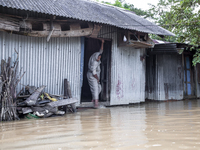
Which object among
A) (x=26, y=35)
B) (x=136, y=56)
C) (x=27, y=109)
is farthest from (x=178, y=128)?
(x=136, y=56)

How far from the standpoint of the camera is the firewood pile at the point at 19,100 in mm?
5480

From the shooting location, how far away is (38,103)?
609cm

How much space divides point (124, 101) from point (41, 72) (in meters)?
4.07

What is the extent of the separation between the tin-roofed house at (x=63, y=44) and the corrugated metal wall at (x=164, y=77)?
2.46 meters

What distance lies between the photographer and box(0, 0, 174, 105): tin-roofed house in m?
6.34

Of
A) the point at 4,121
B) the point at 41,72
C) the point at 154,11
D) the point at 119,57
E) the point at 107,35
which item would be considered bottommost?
the point at 4,121

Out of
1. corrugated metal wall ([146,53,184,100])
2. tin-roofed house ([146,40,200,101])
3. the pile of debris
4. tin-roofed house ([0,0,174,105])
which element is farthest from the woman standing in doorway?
corrugated metal wall ([146,53,184,100])

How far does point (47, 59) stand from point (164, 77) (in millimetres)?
7273

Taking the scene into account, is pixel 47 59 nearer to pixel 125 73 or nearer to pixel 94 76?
pixel 94 76

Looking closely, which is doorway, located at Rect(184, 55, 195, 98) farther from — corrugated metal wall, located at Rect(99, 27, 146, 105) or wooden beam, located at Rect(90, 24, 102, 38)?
wooden beam, located at Rect(90, 24, 102, 38)

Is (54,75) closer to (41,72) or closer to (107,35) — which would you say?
(41,72)

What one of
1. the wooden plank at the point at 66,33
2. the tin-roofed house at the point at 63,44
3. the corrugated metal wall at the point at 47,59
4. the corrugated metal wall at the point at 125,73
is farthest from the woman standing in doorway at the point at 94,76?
the wooden plank at the point at 66,33

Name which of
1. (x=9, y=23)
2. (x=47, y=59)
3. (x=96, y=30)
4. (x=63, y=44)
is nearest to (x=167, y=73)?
(x=96, y=30)

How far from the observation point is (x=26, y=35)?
6523 mm
